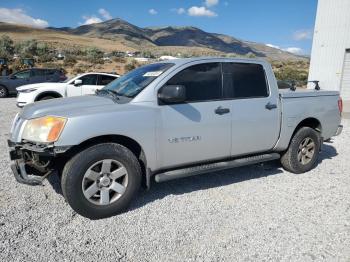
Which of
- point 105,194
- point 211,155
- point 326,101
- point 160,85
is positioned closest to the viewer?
point 105,194

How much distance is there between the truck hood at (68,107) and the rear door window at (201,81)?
90cm

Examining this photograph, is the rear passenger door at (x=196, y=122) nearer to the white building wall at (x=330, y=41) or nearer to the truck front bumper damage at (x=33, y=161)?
the truck front bumper damage at (x=33, y=161)

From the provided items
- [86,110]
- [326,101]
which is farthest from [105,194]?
[326,101]

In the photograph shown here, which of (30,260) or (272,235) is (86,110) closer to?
(30,260)

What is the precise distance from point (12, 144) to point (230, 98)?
2.85 metres

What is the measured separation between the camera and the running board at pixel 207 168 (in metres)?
3.94

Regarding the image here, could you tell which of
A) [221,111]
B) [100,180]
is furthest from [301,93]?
[100,180]

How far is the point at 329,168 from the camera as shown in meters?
5.70

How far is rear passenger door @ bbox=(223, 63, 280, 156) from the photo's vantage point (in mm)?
4449

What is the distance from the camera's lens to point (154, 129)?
150 inches

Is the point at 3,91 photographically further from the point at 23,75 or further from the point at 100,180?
the point at 100,180

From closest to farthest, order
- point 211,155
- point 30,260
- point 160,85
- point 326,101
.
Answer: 1. point 30,260
2. point 160,85
3. point 211,155
4. point 326,101

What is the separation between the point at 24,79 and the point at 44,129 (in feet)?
49.0

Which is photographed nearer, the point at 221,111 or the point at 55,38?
the point at 221,111
